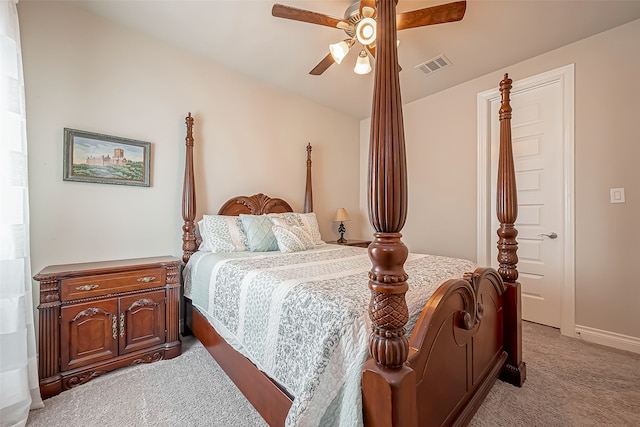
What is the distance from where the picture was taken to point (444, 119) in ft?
11.3

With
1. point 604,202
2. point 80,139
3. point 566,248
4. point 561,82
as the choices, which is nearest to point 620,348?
→ point 566,248

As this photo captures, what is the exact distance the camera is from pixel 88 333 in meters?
1.83

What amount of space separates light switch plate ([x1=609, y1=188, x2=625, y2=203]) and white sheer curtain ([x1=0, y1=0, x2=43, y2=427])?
14.4 ft

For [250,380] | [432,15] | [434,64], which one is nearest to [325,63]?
[432,15]

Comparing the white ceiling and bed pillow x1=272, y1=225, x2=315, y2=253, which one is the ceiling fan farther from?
bed pillow x1=272, y1=225, x2=315, y2=253

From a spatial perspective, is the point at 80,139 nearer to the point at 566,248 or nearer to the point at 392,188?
the point at 392,188

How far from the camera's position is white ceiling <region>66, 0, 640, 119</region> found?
2115 millimetres

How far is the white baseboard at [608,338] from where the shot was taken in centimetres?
220

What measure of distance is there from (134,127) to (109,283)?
142 cm

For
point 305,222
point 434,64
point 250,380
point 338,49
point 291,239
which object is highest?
point 434,64

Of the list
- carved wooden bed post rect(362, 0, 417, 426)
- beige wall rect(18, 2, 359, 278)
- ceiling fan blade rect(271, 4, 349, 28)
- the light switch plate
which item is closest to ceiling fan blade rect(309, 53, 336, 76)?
ceiling fan blade rect(271, 4, 349, 28)

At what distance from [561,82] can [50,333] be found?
15.4ft

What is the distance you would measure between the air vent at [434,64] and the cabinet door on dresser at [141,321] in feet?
11.3

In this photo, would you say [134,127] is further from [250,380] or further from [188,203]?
[250,380]
